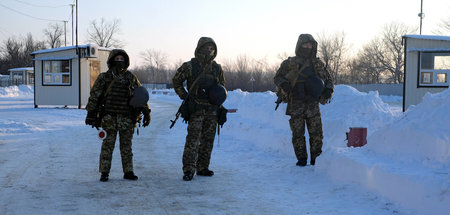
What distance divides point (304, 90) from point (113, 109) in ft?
8.37

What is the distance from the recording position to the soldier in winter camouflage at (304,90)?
6224 mm

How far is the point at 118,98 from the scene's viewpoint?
5.59 m

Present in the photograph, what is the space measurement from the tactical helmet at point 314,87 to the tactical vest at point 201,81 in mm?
1265

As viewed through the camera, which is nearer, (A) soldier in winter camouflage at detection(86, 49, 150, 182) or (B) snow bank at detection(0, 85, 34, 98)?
(A) soldier in winter camouflage at detection(86, 49, 150, 182)

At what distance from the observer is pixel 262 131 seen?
934cm

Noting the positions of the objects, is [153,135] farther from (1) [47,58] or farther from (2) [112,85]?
(1) [47,58]

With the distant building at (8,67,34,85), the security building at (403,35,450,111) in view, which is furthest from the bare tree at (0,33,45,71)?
the security building at (403,35,450,111)

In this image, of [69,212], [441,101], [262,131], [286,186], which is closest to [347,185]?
[286,186]

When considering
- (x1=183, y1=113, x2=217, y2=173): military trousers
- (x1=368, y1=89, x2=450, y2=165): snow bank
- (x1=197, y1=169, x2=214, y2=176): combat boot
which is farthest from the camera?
(x1=197, y1=169, x2=214, y2=176): combat boot

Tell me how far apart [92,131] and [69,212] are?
7.83 m

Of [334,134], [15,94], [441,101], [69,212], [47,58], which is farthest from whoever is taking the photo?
[15,94]

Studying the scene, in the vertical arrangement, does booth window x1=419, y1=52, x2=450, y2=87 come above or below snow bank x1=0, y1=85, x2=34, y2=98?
above

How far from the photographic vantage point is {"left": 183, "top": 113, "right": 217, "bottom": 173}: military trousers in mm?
5774

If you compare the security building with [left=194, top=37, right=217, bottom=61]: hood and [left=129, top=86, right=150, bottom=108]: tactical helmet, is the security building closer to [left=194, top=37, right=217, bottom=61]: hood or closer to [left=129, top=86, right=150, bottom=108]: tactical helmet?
[left=194, top=37, right=217, bottom=61]: hood
